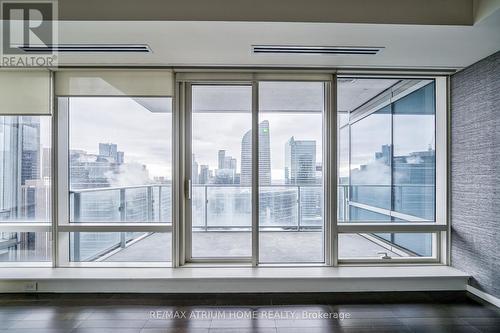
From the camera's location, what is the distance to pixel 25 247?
323 cm

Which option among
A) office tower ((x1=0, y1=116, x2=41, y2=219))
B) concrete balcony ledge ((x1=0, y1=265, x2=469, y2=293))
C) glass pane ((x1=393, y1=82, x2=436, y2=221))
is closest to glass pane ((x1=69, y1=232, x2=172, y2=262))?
concrete balcony ledge ((x1=0, y1=265, x2=469, y2=293))

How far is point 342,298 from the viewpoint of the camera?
282 cm

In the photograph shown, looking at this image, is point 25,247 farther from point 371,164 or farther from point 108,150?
point 371,164

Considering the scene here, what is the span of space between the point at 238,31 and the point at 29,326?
3167mm

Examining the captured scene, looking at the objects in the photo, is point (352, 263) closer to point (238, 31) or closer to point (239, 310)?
point (239, 310)

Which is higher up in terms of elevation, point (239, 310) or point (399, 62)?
point (399, 62)

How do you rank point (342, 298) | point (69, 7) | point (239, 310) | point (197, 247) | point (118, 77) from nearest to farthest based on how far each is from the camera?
point (69, 7) → point (239, 310) → point (342, 298) → point (118, 77) → point (197, 247)

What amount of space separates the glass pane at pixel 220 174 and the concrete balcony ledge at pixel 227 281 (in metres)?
0.41

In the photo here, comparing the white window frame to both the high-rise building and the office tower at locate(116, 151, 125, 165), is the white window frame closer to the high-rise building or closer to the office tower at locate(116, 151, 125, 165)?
the high-rise building

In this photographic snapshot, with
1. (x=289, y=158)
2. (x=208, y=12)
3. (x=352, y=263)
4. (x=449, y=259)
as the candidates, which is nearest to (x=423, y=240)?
(x=449, y=259)

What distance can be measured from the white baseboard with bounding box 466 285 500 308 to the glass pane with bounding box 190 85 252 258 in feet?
8.12

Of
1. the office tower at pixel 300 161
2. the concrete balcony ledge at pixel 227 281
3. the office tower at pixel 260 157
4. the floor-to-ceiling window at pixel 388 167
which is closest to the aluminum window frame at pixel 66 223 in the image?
the concrete balcony ledge at pixel 227 281

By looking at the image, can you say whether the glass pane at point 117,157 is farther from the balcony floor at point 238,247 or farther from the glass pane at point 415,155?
the glass pane at point 415,155

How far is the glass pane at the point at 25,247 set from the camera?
3.21 m
